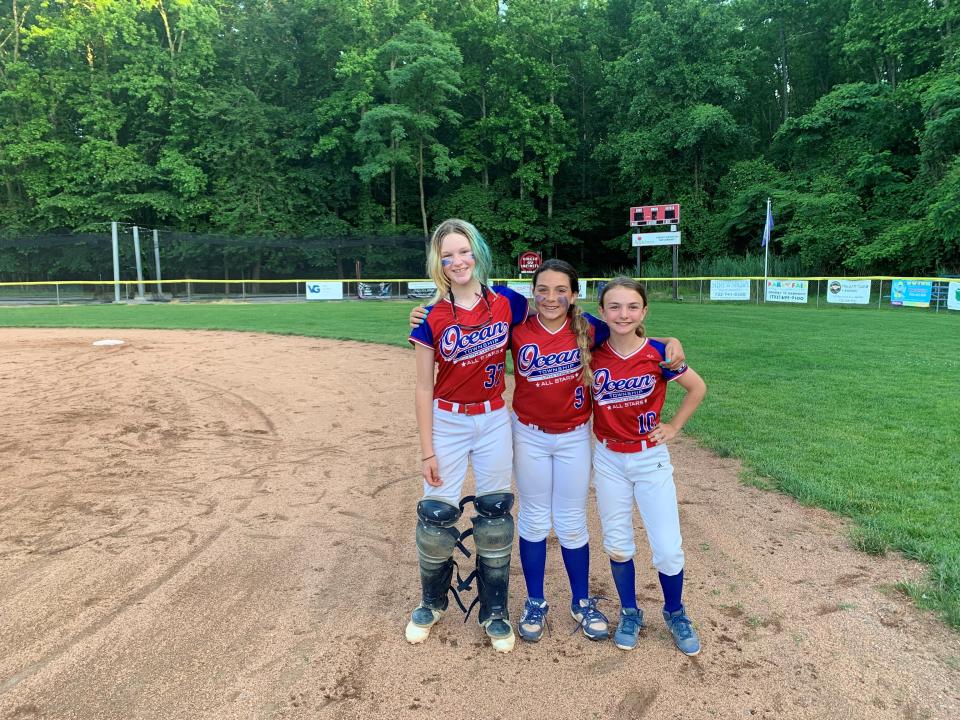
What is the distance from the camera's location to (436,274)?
2807mm

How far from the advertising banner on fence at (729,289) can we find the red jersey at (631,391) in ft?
80.8

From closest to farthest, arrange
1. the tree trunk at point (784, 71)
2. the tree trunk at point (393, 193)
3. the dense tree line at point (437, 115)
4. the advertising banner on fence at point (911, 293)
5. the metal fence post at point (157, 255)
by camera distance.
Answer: the advertising banner on fence at point (911, 293) → the metal fence post at point (157, 255) → the dense tree line at point (437, 115) → the tree trunk at point (393, 193) → the tree trunk at point (784, 71)

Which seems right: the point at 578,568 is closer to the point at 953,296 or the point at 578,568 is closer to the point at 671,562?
the point at 671,562

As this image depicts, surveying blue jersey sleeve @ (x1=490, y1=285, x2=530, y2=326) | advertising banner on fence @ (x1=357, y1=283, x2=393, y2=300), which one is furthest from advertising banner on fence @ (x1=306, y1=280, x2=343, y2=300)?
blue jersey sleeve @ (x1=490, y1=285, x2=530, y2=326)

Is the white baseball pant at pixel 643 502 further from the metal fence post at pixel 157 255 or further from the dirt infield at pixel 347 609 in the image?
the metal fence post at pixel 157 255

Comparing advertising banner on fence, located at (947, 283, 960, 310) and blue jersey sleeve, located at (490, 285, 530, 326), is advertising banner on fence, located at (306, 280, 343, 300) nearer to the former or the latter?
advertising banner on fence, located at (947, 283, 960, 310)

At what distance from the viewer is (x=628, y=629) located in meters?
2.83

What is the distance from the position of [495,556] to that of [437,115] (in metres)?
40.5

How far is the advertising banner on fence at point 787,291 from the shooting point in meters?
23.2

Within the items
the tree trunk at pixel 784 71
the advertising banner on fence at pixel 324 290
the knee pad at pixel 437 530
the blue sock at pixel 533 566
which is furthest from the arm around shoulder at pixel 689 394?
the tree trunk at pixel 784 71

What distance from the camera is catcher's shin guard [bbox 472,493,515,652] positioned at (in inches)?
113

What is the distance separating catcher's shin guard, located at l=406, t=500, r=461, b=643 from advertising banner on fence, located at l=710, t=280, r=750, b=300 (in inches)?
986

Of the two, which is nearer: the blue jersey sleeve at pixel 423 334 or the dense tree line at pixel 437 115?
the blue jersey sleeve at pixel 423 334

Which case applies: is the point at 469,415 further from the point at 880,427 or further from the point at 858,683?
the point at 880,427
